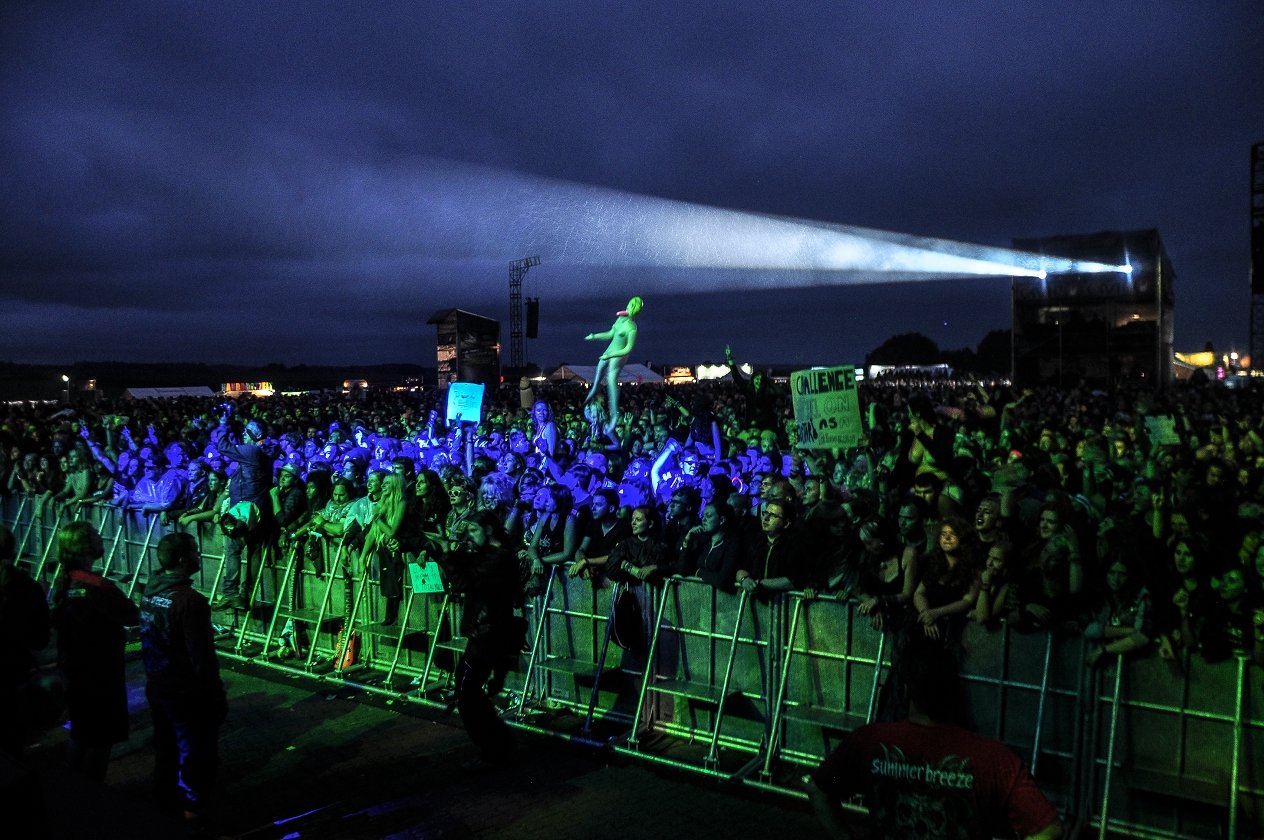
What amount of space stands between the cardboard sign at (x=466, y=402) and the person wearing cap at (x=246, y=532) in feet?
13.3

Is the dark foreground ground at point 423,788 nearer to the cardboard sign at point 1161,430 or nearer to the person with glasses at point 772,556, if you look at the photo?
the person with glasses at point 772,556

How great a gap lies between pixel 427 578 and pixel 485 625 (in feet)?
6.10

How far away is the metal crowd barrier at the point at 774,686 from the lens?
4.69 meters

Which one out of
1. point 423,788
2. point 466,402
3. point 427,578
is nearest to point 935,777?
point 423,788

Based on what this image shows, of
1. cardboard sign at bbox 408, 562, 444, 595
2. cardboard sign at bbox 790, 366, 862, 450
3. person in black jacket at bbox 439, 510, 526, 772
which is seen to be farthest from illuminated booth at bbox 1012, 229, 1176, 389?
person in black jacket at bbox 439, 510, 526, 772

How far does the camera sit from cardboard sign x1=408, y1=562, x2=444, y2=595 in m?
7.62

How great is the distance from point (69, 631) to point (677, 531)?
13.1 ft

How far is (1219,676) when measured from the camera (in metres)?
4.61

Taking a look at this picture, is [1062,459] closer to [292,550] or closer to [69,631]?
[292,550]

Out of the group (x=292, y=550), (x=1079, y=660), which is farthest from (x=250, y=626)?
(x=1079, y=660)

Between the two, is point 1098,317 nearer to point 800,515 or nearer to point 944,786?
point 800,515

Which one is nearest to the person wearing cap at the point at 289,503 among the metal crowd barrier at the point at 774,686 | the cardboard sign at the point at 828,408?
the metal crowd barrier at the point at 774,686

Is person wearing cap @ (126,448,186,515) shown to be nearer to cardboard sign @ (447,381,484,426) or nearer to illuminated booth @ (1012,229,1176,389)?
cardboard sign @ (447,381,484,426)

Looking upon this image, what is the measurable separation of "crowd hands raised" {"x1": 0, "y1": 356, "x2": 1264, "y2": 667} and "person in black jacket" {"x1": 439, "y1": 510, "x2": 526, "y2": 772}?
17 centimetres
